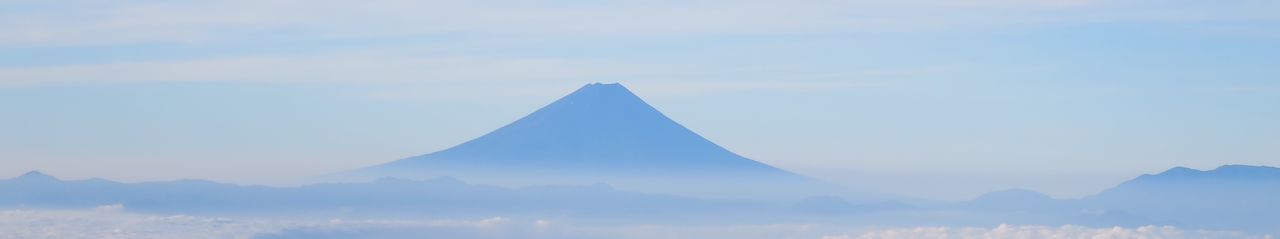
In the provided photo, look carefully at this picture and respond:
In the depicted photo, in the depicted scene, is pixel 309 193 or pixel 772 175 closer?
pixel 309 193

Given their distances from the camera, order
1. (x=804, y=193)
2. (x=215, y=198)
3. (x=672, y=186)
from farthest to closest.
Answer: (x=804, y=193), (x=672, y=186), (x=215, y=198)

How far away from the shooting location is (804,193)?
19438 centimetres

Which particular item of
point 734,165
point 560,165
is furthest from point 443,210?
point 734,165

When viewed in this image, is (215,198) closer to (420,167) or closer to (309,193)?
(309,193)

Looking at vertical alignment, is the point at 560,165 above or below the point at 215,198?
above

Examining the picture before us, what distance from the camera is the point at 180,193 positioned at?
150625mm

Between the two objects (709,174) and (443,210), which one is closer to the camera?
(443,210)

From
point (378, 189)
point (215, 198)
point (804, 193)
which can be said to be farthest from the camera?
point (804, 193)

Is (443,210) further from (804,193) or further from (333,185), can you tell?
(804,193)

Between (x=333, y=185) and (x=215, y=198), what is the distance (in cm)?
2596

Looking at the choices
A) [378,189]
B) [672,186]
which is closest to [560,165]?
[672,186]

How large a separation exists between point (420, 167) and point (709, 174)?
30.0 metres

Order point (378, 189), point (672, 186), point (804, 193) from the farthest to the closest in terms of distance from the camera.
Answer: point (804, 193) < point (672, 186) < point (378, 189)

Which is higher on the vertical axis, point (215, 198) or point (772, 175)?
point (772, 175)
